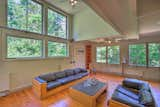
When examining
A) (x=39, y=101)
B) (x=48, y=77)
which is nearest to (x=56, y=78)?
(x=48, y=77)

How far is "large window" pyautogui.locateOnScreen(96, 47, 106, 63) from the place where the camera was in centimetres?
746

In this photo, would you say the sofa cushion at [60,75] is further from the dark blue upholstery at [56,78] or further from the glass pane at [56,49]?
the glass pane at [56,49]

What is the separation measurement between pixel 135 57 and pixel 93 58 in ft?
9.95

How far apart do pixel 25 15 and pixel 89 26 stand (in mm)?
3189

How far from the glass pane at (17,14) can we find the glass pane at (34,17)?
0.22m

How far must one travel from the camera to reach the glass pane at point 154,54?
5.44 m

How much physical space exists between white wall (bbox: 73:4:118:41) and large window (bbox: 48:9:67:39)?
0.69 meters

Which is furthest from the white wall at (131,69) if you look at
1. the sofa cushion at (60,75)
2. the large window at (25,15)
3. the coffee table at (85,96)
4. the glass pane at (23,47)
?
the large window at (25,15)

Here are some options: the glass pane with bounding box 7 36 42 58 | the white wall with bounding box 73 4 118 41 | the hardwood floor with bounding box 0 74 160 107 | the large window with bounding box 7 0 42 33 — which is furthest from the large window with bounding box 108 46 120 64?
the large window with bounding box 7 0 42 33

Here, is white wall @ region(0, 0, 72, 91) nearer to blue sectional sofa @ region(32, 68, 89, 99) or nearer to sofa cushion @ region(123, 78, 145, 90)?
blue sectional sofa @ region(32, 68, 89, 99)

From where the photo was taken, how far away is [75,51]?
7031 mm

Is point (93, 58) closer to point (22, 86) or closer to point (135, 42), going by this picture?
point (135, 42)

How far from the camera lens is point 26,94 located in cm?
359

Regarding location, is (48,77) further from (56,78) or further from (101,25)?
(101,25)
